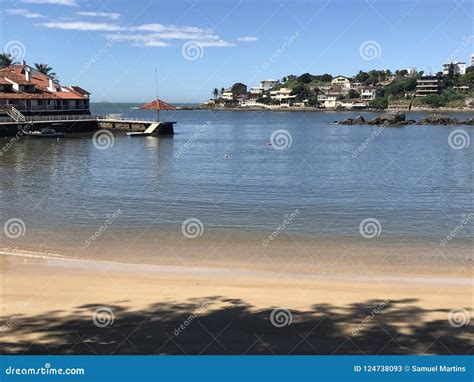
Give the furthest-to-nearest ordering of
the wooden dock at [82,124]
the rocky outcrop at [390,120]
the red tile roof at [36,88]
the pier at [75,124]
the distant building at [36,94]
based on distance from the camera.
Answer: the rocky outcrop at [390,120] < the red tile roof at [36,88] < the distant building at [36,94] < the pier at [75,124] < the wooden dock at [82,124]

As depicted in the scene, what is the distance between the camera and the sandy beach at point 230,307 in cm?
1012

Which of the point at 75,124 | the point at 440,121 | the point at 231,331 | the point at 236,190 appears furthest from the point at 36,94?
the point at 440,121

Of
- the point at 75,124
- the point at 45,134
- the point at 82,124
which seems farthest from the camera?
the point at 82,124

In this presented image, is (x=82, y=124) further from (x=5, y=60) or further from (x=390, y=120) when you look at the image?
(x=390, y=120)

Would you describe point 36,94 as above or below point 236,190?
above

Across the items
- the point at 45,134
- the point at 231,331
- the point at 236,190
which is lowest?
the point at 236,190

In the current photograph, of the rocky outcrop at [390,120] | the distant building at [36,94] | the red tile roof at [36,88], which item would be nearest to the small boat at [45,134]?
the distant building at [36,94]

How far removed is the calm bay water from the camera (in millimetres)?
23891

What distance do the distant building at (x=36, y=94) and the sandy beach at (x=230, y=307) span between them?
2885 inches

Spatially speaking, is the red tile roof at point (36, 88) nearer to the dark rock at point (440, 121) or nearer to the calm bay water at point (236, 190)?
the calm bay water at point (236, 190)

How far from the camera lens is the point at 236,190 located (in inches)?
1371

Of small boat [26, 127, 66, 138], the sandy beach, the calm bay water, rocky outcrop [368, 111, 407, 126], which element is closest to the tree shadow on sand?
the sandy beach

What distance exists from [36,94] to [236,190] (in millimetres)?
63744

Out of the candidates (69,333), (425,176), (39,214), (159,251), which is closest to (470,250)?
(159,251)
